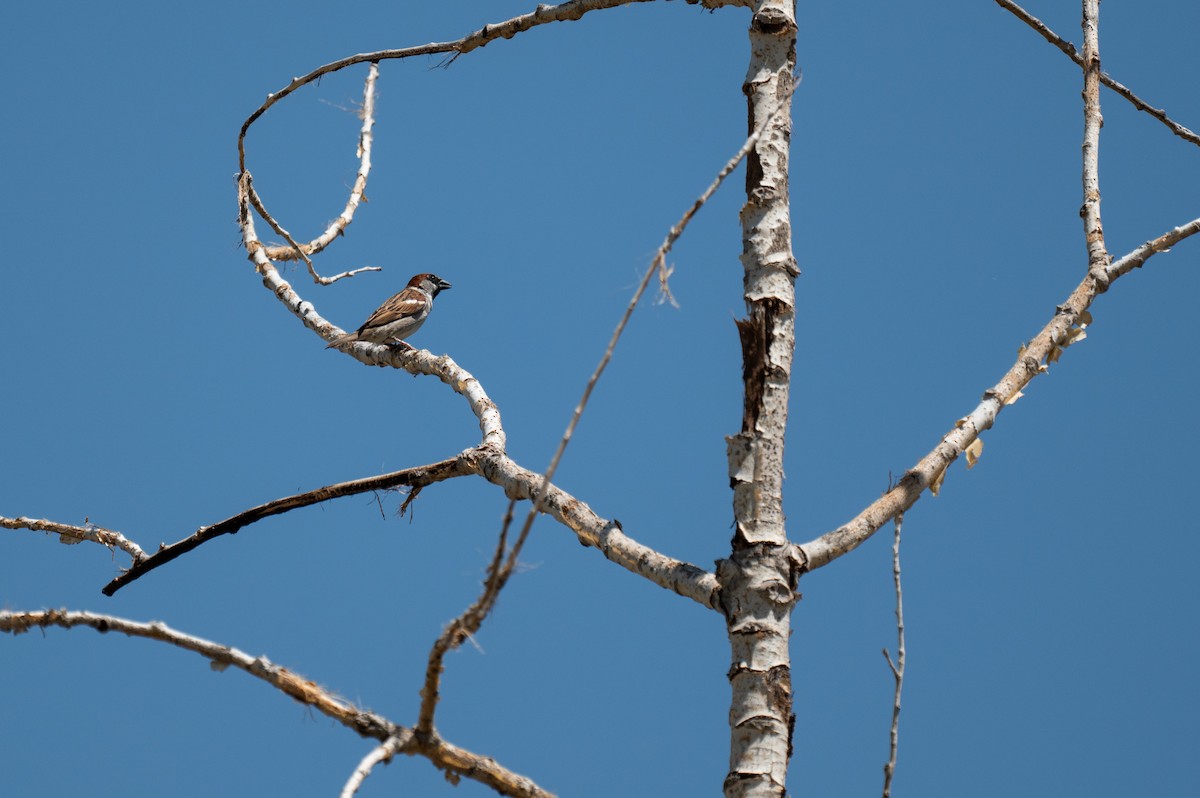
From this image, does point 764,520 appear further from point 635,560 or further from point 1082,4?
point 1082,4

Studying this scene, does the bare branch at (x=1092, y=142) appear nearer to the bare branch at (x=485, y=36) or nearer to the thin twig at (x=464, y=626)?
the bare branch at (x=485, y=36)

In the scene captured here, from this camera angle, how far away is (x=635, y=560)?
3441 mm

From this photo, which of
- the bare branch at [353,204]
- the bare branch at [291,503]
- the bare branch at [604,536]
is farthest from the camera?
the bare branch at [353,204]

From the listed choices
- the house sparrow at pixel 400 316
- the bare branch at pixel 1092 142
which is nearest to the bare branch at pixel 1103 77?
the bare branch at pixel 1092 142

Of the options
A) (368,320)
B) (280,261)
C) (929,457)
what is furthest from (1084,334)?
(368,320)

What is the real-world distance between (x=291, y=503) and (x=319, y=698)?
157 centimetres

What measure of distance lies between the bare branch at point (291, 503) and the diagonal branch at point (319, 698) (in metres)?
1.26

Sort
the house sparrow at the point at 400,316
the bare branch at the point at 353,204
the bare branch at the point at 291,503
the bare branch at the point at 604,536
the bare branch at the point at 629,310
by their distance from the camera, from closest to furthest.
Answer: the bare branch at the point at 629,310 → the bare branch at the point at 604,536 → the bare branch at the point at 291,503 → the bare branch at the point at 353,204 → the house sparrow at the point at 400,316

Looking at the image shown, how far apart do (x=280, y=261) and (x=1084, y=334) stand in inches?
171

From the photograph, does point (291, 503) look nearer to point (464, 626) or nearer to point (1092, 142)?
point (464, 626)

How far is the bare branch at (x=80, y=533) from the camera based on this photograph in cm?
441

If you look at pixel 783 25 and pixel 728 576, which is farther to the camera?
pixel 783 25

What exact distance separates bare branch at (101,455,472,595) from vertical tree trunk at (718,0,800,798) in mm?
1321

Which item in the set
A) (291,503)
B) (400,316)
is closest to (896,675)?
(291,503)
